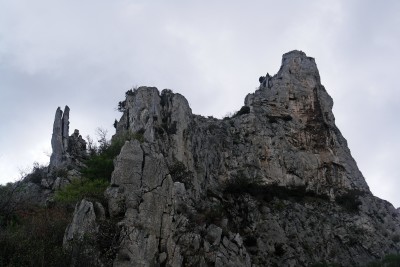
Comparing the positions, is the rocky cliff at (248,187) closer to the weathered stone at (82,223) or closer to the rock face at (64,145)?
the weathered stone at (82,223)

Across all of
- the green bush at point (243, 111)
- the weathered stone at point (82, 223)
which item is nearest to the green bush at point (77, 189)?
the weathered stone at point (82, 223)

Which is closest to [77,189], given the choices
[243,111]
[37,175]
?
[37,175]

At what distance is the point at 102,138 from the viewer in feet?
139

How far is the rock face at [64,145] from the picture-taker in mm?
40000

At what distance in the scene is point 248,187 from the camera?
42.0m

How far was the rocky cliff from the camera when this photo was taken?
25.4 meters

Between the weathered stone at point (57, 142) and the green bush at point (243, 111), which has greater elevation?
the green bush at point (243, 111)

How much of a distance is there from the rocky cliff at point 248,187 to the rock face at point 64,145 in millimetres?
4040

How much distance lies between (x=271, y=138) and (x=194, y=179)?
12854 millimetres

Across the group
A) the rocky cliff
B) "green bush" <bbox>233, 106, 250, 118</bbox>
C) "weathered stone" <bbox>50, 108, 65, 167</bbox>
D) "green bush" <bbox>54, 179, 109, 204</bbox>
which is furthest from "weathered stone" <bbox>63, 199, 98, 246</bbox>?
"green bush" <bbox>233, 106, 250, 118</bbox>

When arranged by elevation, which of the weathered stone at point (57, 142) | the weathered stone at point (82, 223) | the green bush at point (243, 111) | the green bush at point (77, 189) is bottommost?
the weathered stone at point (82, 223)

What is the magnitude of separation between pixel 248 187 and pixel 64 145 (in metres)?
16.4

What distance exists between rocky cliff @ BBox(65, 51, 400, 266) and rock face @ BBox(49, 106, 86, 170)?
404cm

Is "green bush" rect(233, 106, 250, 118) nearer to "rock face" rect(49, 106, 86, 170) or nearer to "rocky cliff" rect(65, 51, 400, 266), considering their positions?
"rocky cliff" rect(65, 51, 400, 266)
